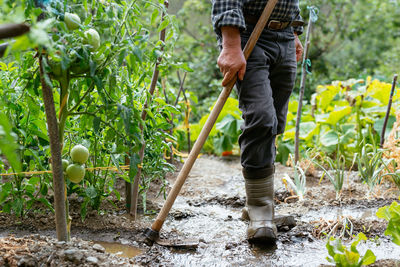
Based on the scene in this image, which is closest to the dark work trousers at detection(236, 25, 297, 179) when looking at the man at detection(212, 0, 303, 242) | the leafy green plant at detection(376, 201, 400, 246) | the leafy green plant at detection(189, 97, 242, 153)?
the man at detection(212, 0, 303, 242)

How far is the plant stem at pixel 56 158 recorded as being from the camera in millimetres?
1326

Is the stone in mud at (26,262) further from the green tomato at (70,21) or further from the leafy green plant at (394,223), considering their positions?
the leafy green plant at (394,223)

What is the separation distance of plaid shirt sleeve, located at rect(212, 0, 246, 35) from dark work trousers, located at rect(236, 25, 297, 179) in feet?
0.58

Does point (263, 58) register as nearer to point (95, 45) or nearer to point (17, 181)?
point (95, 45)

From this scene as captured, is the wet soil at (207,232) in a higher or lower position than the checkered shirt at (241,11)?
lower

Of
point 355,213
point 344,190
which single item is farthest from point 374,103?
point 355,213

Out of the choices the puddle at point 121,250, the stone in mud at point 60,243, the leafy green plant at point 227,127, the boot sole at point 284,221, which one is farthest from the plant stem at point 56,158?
the leafy green plant at point 227,127

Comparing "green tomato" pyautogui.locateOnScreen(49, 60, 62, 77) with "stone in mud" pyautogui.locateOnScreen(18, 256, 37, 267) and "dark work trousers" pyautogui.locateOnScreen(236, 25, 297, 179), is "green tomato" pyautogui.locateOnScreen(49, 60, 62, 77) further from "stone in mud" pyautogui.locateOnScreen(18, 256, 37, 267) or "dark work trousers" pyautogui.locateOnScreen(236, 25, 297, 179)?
"dark work trousers" pyautogui.locateOnScreen(236, 25, 297, 179)

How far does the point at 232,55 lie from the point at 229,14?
7.4 inches

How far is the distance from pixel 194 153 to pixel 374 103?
2.78 m

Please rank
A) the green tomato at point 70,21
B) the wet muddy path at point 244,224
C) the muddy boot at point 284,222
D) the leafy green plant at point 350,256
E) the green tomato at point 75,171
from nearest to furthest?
1. the green tomato at point 70,21
2. the leafy green plant at point 350,256
3. the green tomato at point 75,171
4. the wet muddy path at point 244,224
5. the muddy boot at point 284,222

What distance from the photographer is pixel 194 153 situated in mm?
1931

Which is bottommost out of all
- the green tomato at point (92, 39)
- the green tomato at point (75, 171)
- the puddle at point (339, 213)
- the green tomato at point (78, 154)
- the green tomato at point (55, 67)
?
the puddle at point (339, 213)

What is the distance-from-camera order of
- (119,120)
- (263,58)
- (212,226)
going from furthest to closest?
(212,226) < (263,58) < (119,120)
